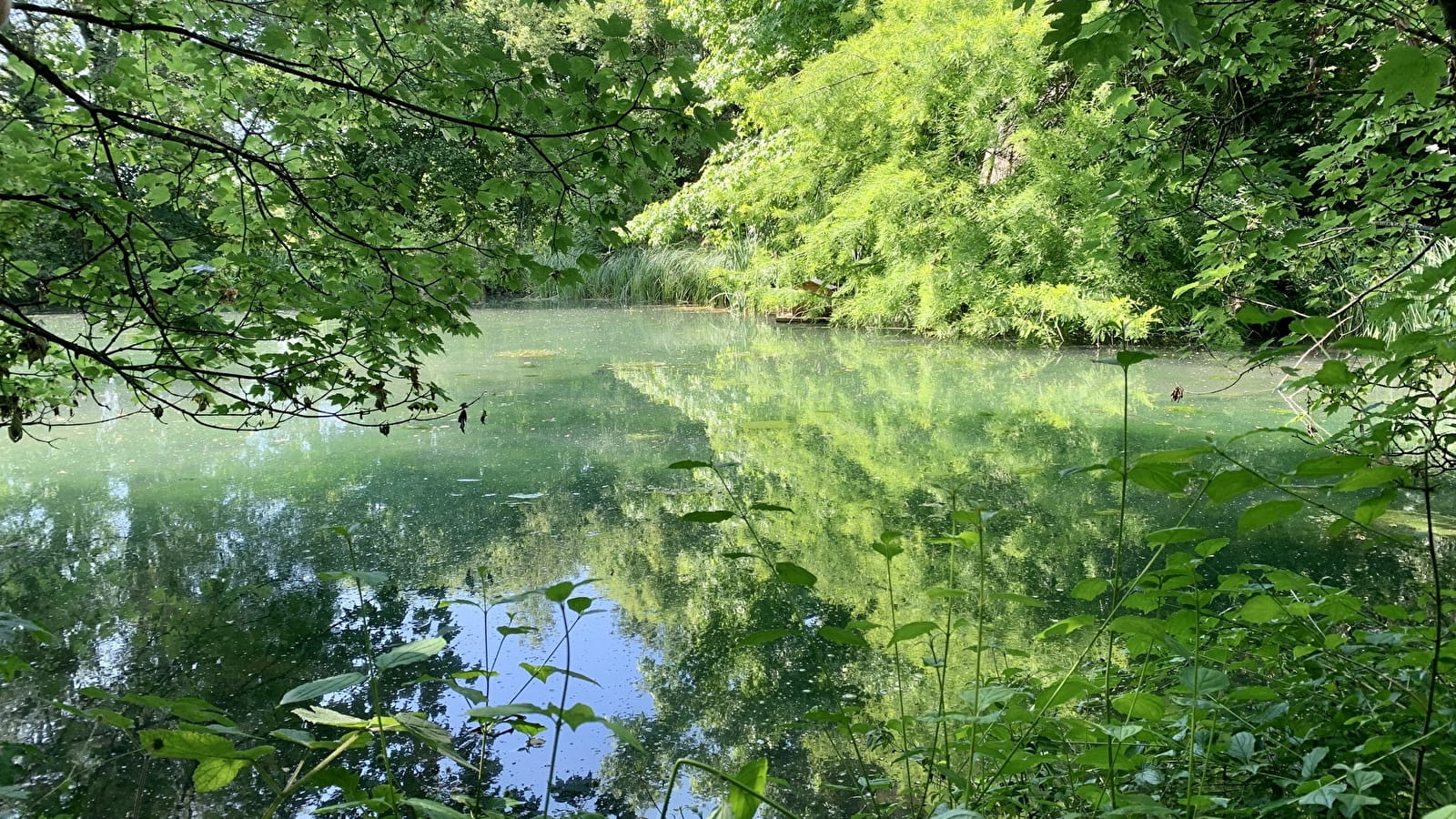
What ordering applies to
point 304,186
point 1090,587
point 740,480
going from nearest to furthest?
point 1090,587, point 304,186, point 740,480

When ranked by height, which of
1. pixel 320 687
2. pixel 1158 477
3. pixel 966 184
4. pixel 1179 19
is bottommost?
Answer: pixel 320 687

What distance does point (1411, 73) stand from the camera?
3.11 feet

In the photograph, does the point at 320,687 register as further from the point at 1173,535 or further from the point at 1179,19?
the point at 1179,19

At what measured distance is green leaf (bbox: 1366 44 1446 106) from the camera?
3.08ft

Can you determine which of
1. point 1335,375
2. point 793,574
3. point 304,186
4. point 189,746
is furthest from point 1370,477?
point 304,186

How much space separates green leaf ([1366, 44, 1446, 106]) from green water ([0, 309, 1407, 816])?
2.10 ft

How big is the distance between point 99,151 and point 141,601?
1271 mm

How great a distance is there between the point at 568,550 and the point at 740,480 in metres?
Result: 0.99

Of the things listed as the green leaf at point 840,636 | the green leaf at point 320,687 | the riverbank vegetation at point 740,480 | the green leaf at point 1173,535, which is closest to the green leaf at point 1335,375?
the riverbank vegetation at point 740,480

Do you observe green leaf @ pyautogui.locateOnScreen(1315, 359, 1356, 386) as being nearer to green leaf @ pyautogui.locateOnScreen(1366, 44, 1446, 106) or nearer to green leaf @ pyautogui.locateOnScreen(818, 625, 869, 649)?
green leaf @ pyautogui.locateOnScreen(1366, 44, 1446, 106)

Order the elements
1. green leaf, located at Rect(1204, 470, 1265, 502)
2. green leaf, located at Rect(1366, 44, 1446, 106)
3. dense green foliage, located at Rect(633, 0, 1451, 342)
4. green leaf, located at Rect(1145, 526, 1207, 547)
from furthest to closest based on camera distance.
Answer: dense green foliage, located at Rect(633, 0, 1451, 342), green leaf, located at Rect(1145, 526, 1207, 547), green leaf, located at Rect(1366, 44, 1446, 106), green leaf, located at Rect(1204, 470, 1265, 502)

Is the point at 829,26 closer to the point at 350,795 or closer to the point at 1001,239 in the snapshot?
the point at 1001,239

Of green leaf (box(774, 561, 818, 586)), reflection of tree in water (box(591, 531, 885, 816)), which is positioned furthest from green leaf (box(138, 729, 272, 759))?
reflection of tree in water (box(591, 531, 885, 816))

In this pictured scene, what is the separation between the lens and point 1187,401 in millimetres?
5258
